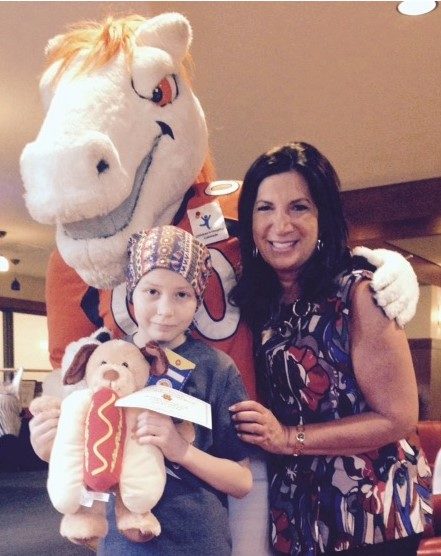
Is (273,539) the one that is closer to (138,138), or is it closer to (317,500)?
(317,500)

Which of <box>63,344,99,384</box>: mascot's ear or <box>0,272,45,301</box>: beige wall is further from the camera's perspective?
<box>0,272,45,301</box>: beige wall

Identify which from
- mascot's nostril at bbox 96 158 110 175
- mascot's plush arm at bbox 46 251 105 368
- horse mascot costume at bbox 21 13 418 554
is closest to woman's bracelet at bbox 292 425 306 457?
horse mascot costume at bbox 21 13 418 554

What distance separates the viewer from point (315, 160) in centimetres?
133

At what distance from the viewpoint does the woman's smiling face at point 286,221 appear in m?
1.31

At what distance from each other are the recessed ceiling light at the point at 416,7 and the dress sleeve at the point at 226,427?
2.07m

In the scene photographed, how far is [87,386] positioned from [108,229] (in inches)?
10.9

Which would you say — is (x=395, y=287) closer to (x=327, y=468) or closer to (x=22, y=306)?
(x=327, y=468)

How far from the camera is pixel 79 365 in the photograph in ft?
3.66

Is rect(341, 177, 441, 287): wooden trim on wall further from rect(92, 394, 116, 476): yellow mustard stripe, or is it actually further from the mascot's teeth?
rect(92, 394, 116, 476): yellow mustard stripe

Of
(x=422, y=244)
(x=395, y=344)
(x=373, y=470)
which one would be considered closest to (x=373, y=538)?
(x=373, y=470)

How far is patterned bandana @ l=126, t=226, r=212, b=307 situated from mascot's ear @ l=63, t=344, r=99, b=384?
0.38ft

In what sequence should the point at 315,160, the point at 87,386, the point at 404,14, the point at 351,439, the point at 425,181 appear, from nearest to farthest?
the point at 87,386, the point at 351,439, the point at 315,160, the point at 404,14, the point at 425,181

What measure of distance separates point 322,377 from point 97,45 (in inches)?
30.3

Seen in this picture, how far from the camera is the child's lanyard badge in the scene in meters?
1.08
